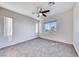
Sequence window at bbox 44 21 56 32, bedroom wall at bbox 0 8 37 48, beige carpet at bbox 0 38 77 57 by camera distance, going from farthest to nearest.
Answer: window at bbox 44 21 56 32 → bedroom wall at bbox 0 8 37 48 → beige carpet at bbox 0 38 77 57

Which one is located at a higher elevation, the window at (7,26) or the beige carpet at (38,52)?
the window at (7,26)

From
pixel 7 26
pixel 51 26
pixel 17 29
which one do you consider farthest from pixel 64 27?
pixel 7 26

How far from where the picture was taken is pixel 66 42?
18.3 feet

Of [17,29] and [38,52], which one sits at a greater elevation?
[17,29]

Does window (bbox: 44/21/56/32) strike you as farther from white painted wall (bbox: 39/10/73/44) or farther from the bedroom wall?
the bedroom wall

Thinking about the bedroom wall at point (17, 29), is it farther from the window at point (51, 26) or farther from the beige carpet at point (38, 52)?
the window at point (51, 26)

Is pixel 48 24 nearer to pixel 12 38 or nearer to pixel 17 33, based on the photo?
pixel 17 33

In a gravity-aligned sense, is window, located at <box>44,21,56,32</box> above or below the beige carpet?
above

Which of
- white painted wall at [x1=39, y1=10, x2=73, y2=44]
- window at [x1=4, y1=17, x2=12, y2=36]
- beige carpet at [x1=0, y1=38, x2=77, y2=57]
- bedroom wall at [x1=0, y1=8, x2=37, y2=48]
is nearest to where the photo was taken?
beige carpet at [x1=0, y1=38, x2=77, y2=57]

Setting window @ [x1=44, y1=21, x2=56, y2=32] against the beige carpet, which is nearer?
the beige carpet

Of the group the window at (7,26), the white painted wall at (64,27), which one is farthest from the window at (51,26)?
the window at (7,26)

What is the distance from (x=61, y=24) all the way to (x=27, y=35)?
10.3ft

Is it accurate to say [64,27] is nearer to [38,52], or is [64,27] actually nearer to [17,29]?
[38,52]

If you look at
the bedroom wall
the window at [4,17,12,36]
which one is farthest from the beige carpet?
the window at [4,17,12,36]
